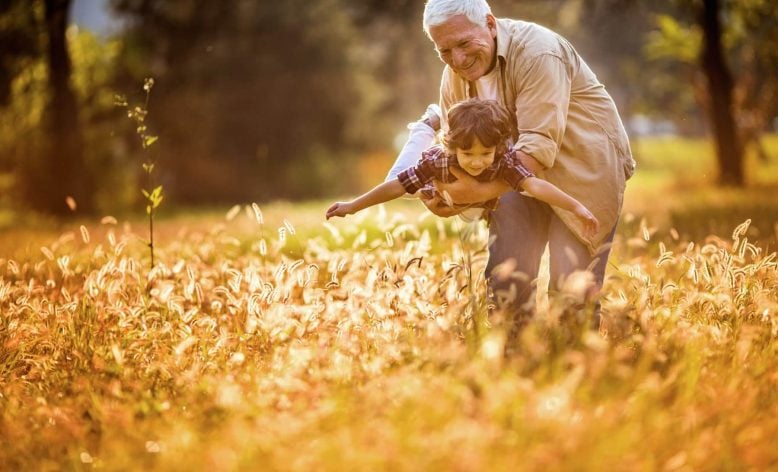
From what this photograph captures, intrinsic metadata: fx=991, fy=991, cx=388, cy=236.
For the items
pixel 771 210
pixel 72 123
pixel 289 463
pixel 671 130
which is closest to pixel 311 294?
pixel 289 463

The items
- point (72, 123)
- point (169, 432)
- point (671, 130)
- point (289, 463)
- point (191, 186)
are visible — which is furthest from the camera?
point (671, 130)

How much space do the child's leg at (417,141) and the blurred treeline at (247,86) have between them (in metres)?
12.1

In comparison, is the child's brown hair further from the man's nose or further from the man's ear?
the man's ear

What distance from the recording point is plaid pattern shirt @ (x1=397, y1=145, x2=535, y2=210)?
4855 millimetres

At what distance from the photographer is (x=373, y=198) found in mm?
5109

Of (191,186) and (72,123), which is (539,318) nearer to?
(72,123)

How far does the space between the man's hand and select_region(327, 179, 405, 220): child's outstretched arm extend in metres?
0.24

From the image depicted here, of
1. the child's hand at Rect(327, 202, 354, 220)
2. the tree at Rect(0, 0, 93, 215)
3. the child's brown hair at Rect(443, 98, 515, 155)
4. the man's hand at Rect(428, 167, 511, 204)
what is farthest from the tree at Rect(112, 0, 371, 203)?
the child's brown hair at Rect(443, 98, 515, 155)

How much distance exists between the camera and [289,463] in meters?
3.14

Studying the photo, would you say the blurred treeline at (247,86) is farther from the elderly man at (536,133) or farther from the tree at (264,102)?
the elderly man at (536,133)

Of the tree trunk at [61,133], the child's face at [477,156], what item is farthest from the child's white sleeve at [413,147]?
the tree trunk at [61,133]

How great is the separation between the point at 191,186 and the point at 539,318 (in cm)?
2775

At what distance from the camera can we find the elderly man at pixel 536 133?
4879mm

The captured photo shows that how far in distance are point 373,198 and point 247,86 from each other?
1084 inches
